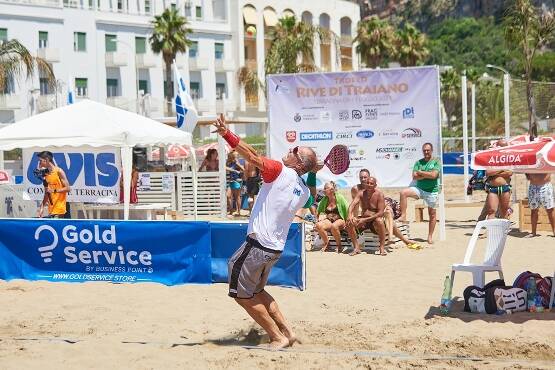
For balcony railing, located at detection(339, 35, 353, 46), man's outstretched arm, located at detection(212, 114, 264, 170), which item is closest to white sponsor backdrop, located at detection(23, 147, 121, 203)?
man's outstretched arm, located at detection(212, 114, 264, 170)

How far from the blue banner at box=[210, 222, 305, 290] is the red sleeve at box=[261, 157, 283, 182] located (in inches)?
112

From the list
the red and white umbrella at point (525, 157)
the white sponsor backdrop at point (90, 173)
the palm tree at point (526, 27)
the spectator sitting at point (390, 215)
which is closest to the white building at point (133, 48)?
the palm tree at point (526, 27)

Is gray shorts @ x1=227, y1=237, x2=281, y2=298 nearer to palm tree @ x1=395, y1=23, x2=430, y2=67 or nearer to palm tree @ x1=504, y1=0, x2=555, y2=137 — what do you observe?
palm tree @ x1=504, y1=0, x2=555, y2=137

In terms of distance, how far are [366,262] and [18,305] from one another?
4781 millimetres

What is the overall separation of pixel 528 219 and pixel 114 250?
304 inches

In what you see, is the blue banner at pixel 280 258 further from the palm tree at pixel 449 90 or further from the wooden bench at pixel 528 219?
the palm tree at pixel 449 90

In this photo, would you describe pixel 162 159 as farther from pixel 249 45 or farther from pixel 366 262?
pixel 249 45

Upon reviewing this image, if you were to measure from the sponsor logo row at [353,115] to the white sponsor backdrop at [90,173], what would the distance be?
11.3ft

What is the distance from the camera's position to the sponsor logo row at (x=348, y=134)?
14738 mm

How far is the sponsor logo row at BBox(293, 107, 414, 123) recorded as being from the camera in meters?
14.8

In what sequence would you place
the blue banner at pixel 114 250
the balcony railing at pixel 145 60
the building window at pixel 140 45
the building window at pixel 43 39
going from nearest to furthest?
the blue banner at pixel 114 250, the building window at pixel 43 39, the balcony railing at pixel 145 60, the building window at pixel 140 45

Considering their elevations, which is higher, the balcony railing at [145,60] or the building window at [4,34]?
the building window at [4,34]

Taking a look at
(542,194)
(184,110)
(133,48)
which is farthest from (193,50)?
(542,194)

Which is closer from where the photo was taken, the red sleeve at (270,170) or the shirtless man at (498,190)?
the red sleeve at (270,170)
